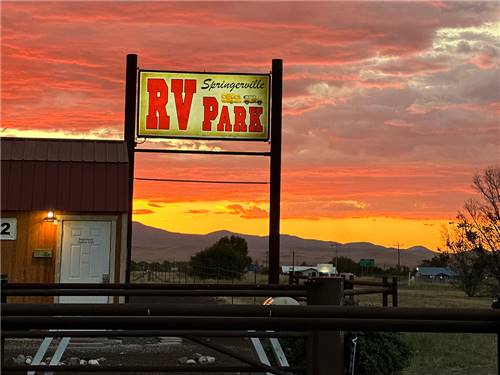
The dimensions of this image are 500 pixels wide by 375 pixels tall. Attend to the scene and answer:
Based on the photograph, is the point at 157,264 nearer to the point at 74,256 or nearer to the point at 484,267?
the point at 484,267

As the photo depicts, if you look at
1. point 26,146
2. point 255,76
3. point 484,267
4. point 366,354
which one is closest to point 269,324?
point 366,354

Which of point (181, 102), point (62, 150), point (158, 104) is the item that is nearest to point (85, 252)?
point (62, 150)

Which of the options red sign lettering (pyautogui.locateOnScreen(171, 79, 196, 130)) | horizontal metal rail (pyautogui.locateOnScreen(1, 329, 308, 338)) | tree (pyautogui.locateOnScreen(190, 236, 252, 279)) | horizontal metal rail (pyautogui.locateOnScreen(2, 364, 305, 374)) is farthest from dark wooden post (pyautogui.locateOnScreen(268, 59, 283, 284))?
tree (pyautogui.locateOnScreen(190, 236, 252, 279))

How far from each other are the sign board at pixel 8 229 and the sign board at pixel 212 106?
175 inches

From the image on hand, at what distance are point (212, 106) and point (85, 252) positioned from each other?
5.18 meters

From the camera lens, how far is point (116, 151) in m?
17.2

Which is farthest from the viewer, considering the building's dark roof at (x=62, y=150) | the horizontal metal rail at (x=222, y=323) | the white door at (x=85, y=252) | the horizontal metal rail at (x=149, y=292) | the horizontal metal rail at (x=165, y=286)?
the building's dark roof at (x=62, y=150)

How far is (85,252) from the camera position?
53.5 ft

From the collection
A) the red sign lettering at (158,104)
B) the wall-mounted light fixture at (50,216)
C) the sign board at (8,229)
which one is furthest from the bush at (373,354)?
the red sign lettering at (158,104)

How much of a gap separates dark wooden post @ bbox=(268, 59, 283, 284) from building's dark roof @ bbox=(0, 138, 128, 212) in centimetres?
378

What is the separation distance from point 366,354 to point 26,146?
10.6 m

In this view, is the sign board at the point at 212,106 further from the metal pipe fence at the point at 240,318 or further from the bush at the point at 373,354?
the metal pipe fence at the point at 240,318

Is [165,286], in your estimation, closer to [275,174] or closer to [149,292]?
[149,292]

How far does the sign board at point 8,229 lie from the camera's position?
16.4m
